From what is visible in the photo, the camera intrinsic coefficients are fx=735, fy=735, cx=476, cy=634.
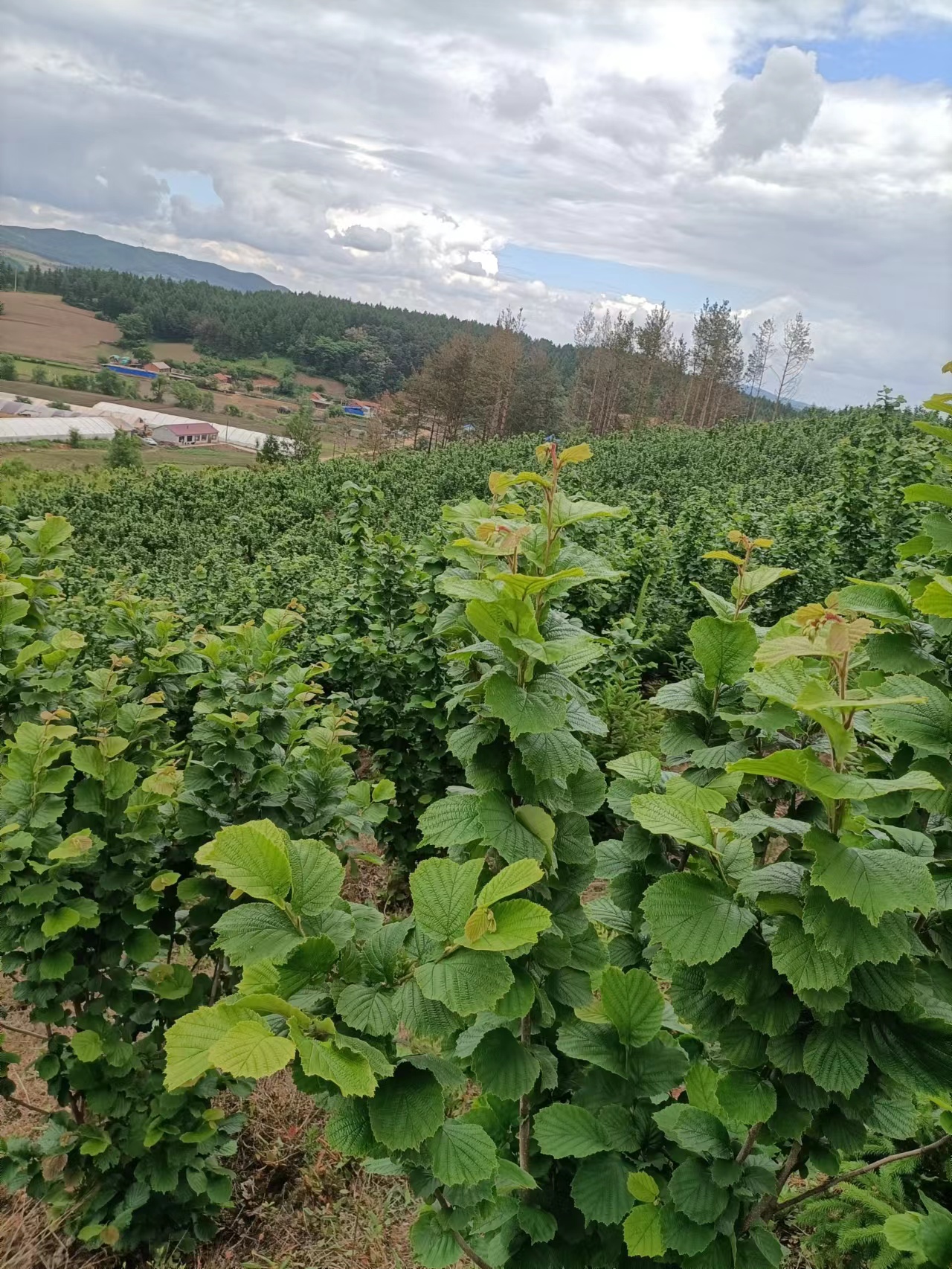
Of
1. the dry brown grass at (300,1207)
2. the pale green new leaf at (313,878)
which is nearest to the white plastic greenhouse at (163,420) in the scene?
the dry brown grass at (300,1207)

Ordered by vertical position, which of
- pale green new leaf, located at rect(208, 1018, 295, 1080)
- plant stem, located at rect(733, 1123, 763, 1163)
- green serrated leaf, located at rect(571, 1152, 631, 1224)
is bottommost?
green serrated leaf, located at rect(571, 1152, 631, 1224)

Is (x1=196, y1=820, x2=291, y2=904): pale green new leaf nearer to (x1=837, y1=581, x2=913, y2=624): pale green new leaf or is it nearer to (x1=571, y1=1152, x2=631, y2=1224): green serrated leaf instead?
(x1=571, y1=1152, x2=631, y2=1224): green serrated leaf

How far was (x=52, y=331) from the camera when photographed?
120 metres

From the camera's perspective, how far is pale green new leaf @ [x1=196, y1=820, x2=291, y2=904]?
1.08 metres

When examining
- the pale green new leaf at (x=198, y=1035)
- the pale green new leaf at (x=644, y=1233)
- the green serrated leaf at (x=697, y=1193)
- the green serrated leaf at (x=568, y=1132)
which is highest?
the pale green new leaf at (x=198, y=1035)

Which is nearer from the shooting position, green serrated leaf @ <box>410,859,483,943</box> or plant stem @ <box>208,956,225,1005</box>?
green serrated leaf @ <box>410,859,483,943</box>

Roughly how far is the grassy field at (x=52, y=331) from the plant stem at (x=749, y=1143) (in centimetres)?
13154

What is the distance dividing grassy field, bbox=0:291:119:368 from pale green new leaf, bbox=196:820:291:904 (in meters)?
131

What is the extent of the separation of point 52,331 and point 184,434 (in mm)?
52871

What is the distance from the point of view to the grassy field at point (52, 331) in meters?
112

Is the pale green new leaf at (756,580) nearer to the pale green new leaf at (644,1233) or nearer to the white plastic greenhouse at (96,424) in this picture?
the pale green new leaf at (644,1233)

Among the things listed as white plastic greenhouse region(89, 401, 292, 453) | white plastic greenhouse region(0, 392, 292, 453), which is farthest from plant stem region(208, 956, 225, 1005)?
white plastic greenhouse region(89, 401, 292, 453)

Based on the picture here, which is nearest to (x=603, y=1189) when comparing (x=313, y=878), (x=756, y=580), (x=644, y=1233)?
(x=644, y=1233)

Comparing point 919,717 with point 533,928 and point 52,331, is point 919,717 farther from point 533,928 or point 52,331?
point 52,331
